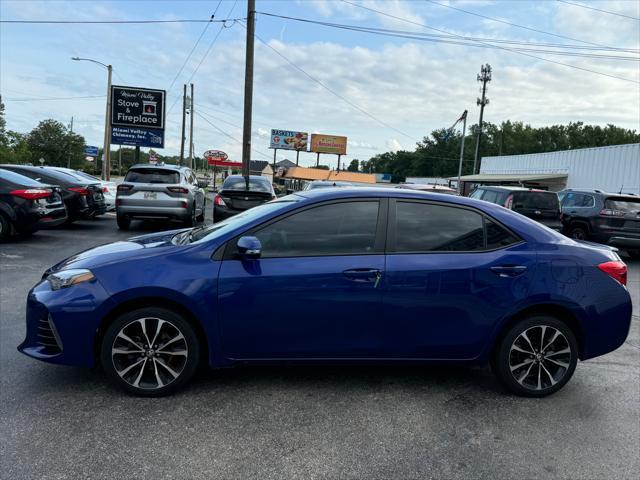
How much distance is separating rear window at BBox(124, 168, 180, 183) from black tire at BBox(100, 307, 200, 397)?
885 cm

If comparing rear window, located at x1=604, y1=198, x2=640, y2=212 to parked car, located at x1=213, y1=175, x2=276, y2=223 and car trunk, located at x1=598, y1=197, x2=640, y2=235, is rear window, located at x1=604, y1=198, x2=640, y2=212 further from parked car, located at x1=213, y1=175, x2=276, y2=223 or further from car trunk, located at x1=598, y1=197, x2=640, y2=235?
parked car, located at x1=213, y1=175, x2=276, y2=223

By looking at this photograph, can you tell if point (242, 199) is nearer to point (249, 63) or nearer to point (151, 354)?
point (249, 63)

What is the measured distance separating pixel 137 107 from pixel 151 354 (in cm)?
2693

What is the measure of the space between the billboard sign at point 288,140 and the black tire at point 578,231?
6456cm

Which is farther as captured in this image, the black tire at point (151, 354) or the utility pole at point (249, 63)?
the utility pole at point (249, 63)

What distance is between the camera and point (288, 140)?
7569 centimetres

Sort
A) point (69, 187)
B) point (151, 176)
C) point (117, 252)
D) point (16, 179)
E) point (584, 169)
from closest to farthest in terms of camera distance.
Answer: point (117, 252) < point (16, 179) < point (151, 176) < point (69, 187) < point (584, 169)

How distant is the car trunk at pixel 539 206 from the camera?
1184cm

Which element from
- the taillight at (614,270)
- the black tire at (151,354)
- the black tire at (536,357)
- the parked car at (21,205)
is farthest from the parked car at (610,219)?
the parked car at (21,205)

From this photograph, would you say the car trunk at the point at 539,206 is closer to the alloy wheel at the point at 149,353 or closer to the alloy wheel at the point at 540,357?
the alloy wheel at the point at 540,357

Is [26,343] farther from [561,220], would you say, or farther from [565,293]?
[561,220]

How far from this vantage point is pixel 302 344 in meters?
3.44

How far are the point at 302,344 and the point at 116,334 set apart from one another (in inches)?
50.6

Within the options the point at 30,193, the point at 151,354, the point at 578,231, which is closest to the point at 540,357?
the point at 151,354
